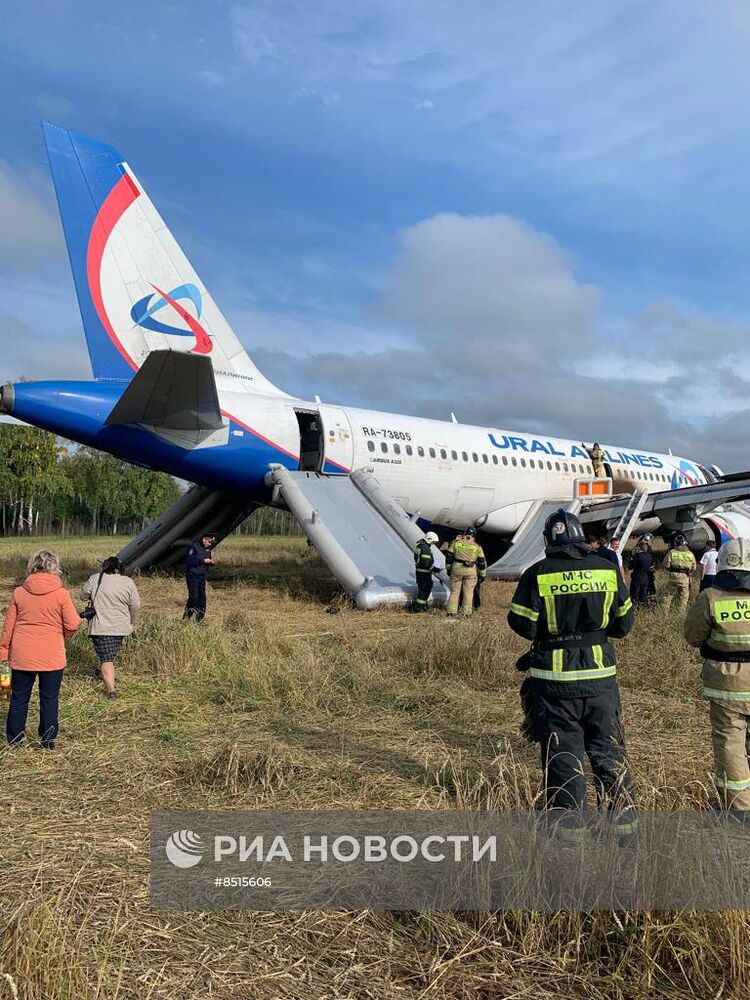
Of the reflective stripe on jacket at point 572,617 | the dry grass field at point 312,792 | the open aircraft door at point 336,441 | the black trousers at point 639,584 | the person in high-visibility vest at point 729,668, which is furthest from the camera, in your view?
the open aircraft door at point 336,441

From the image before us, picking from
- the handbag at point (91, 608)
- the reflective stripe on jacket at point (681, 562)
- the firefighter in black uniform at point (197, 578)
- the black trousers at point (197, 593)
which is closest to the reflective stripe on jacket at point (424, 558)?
the firefighter in black uniform at point (197, 578)

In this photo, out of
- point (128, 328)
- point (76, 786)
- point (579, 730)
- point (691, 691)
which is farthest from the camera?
point (128, 328)

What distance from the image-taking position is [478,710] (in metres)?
6.82

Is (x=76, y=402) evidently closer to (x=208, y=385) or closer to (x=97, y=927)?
(x=208, y=385)

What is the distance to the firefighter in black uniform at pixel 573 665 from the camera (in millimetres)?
3969

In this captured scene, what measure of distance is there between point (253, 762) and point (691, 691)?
470 centimetres

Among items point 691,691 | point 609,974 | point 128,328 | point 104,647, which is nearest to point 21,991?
point 609,974

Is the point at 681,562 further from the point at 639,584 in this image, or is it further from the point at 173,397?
the point at 173,397

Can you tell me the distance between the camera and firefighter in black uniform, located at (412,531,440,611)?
42.2 feet

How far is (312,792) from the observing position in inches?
187

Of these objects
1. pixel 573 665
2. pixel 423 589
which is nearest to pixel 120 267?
pixel 423 589
